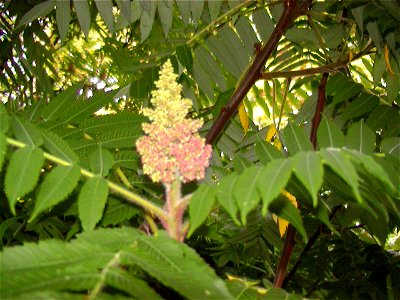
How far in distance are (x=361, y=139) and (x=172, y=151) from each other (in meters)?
0.52

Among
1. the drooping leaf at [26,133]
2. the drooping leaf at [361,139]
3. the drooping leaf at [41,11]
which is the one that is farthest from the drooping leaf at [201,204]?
the drooping leaf at [41,11]

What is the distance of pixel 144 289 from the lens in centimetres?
75

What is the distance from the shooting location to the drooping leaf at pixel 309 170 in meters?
0.86

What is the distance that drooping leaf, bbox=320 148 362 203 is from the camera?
859 millimetres

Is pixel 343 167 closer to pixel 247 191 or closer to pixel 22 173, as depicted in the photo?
pixel 247 191

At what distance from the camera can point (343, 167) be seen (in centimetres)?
88

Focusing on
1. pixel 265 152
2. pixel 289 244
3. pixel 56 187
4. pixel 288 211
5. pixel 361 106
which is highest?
pixel 56 187

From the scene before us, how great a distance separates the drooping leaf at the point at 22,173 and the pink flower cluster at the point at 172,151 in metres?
0.21

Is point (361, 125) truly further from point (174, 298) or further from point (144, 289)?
point (144, 289)

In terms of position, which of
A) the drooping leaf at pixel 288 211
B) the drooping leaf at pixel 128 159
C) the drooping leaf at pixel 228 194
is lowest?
the drooping leaf at pixel 288 211

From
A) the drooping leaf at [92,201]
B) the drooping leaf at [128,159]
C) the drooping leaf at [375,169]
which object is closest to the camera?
the drooping leaf at [375,169]

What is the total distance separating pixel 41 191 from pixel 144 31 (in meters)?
1.09

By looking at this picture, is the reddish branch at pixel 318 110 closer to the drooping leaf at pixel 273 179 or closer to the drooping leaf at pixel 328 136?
the drooping leaf at pixel 328 136

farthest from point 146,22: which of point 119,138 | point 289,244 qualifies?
point 289,244
